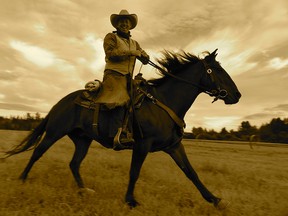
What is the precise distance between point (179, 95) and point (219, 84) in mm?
781

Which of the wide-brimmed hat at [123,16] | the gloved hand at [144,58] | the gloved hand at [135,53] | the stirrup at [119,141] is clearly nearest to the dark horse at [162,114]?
the stirrup at [119,141]

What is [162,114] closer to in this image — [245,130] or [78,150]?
[78,150]

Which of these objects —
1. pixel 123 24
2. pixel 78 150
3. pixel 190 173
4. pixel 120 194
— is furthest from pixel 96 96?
pixel 190 173

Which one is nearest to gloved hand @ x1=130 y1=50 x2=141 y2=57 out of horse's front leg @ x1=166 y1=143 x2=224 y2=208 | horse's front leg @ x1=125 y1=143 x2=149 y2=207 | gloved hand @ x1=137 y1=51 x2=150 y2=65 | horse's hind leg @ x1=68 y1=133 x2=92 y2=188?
gloved hand @ x1=137 y1=51 x2=150 y2=65

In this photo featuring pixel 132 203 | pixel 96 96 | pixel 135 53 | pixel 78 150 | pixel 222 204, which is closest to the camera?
pixel 132 203

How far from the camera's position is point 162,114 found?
5.98 metres

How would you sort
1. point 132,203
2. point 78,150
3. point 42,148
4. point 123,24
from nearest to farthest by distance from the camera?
point 132,203
point 123,24
point 42,148
point 78,150

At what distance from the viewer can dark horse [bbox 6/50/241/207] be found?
5844 millimetres

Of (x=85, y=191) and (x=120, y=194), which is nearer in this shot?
(x=85, y=191)

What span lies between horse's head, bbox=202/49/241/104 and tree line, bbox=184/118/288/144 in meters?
22.4

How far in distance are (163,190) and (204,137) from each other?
919 inches

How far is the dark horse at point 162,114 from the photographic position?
584 cm

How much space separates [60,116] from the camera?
666 cm

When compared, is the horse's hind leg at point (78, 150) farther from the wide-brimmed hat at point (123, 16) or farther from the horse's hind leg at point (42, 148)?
the wide-brimmed hat at point (123, 16)
